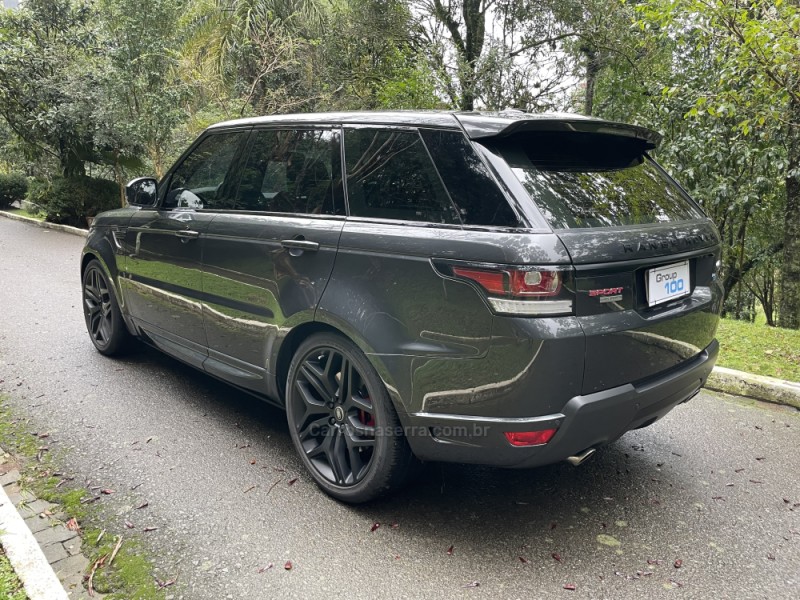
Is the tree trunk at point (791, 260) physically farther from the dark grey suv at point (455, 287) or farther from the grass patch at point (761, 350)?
the dark grey suv at point (455, 287)

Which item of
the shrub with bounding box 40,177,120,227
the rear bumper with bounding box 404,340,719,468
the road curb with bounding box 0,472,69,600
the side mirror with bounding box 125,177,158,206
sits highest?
the side mirror with bounding box 125,177,158,206

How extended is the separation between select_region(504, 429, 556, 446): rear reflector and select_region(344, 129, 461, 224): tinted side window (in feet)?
2.86

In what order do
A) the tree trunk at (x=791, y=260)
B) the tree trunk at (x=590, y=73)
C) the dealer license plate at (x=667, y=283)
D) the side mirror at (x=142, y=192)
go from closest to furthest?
the dealer license plate at (x=667, y=283)
the side mirror at (x=142, y=192)
the tree trunk at (x=791, y=260)
the tree trunk at (x=590, y=73)

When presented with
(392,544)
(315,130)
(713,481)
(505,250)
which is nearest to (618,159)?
(505,250)

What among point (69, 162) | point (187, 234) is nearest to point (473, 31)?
point (69, 162)

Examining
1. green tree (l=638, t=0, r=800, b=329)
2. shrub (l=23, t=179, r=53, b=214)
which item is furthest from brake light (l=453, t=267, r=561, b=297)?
shrub (l=23, t=179, r=53, b=214)

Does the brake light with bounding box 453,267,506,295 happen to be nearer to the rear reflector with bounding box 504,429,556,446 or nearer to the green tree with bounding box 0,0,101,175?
the rear reflector with bounding box 504,429,556,446

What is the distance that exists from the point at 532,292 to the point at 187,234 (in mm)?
2380

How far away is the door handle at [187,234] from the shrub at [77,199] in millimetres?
12637

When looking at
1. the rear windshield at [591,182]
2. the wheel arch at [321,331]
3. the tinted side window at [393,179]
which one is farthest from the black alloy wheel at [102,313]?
the rear windshield at [591,182]

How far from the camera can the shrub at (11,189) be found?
21.3m

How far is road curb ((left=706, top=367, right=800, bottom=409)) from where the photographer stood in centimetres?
424

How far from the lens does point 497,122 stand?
2500 millimetres

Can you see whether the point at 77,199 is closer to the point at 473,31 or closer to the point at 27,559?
the point at 473,31
